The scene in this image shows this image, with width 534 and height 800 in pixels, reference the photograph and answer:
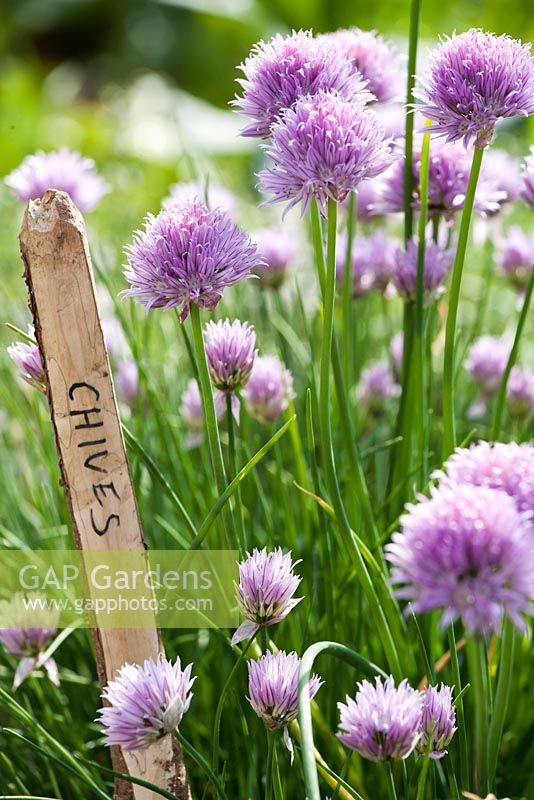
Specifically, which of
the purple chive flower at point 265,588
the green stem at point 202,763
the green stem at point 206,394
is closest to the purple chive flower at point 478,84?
the green stem at point 206,394

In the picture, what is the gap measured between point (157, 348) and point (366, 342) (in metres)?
0.45

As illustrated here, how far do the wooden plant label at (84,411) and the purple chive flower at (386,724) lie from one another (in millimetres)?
186

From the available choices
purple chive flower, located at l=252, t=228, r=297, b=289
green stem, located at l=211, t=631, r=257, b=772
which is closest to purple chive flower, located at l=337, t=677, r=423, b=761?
green stem, located at l=211, t=631, r=257, b=772

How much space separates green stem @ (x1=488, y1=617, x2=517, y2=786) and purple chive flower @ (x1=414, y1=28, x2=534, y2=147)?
35 cm

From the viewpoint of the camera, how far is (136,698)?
58cm

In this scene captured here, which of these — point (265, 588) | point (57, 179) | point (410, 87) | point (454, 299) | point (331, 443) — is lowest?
point (265, 588)

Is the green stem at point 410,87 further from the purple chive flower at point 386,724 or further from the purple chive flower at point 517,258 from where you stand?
the purple chive flower at point 386,724

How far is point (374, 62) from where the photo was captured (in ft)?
2.97

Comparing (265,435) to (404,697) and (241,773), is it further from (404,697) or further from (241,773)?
(404,697)

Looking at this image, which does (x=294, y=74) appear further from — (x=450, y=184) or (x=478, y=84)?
(x=450, y=184)

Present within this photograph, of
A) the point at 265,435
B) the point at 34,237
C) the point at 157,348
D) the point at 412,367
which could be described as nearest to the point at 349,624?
the point at 412,367

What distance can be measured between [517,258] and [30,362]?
74 centimetres

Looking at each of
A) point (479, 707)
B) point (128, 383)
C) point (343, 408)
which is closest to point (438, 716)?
point (479, 707)

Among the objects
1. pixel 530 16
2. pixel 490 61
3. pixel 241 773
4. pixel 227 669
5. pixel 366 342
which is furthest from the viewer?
pixel 530 16
